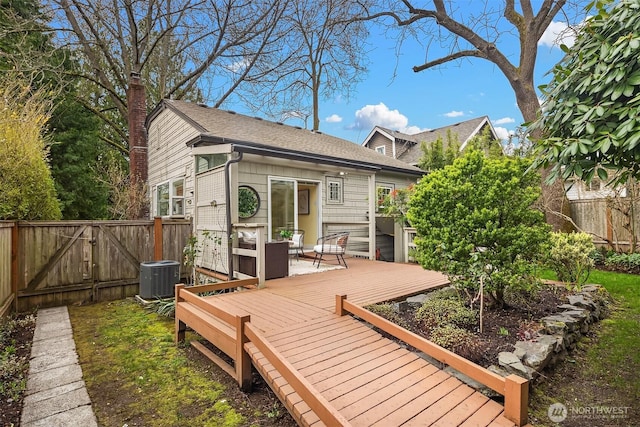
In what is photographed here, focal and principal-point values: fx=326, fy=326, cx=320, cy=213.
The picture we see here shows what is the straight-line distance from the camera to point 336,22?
39.0ft

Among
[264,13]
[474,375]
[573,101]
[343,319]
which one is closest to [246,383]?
[343,319]

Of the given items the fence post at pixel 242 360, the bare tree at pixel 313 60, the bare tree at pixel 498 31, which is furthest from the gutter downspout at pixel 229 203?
the bare tree at pixel 498 31

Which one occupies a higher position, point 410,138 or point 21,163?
point 410,138

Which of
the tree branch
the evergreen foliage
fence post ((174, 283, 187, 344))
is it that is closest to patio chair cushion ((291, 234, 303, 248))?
fence post ((174, 283, 187, 344))

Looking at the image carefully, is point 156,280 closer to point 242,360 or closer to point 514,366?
point 242,360

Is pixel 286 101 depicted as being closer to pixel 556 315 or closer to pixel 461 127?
pixel 461 127

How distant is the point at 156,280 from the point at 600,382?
6.84m

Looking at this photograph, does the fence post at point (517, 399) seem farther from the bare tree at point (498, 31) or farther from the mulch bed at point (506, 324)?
the bare tree at point (498, 31)

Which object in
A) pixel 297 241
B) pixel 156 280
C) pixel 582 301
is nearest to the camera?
pixel 582 301

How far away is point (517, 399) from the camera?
222 cm

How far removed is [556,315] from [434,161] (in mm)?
10847

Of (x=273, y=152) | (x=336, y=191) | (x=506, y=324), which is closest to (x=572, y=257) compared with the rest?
(x=506, y=324)

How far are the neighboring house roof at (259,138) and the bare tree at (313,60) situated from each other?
413 cm

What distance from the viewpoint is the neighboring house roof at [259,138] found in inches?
292
